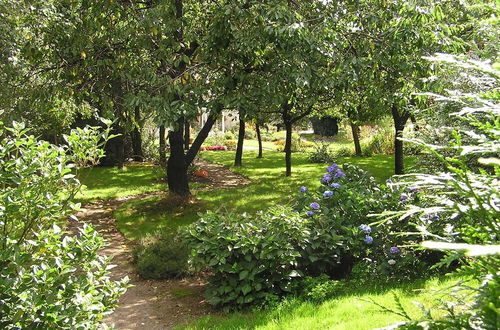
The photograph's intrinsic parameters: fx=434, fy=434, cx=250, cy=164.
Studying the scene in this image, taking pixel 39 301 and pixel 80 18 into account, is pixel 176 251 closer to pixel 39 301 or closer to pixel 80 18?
pixel 39 301

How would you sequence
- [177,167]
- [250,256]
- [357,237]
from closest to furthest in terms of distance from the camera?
[250,256] < [357,237] < [177,167]

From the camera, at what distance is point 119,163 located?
17781 mm

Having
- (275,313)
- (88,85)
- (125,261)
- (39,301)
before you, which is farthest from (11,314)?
(88,85)

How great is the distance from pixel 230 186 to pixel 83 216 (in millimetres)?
4962

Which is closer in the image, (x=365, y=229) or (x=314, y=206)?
(x=365, y=229)

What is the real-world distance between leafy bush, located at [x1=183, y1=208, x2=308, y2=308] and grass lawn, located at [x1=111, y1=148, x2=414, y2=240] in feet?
3.83

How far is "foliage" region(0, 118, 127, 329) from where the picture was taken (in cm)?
269

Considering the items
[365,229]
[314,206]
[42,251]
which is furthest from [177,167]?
[42,251]

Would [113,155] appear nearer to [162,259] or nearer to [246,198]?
[246,198]

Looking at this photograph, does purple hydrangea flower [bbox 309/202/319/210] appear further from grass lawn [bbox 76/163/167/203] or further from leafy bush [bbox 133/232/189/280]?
grass lawn [bbox 76/163/167/203]

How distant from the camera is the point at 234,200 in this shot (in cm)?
1163

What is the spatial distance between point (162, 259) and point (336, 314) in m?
3.61

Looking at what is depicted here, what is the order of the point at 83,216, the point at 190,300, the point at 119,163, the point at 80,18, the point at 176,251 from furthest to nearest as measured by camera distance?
1. the point at 119,163
2. the point at 83,216
3. the point at 80,18
4. the point at 176,251
5. the point at 190,300

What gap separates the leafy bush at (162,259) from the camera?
691 cm
